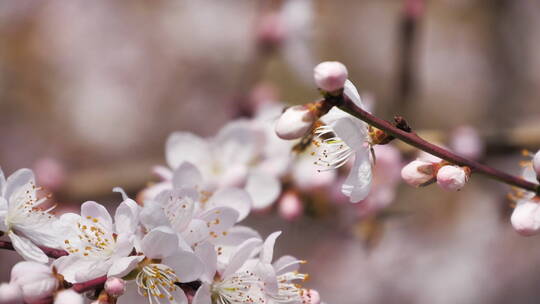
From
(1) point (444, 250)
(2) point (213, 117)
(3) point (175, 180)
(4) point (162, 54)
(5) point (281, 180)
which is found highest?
(3) point (175, 180)

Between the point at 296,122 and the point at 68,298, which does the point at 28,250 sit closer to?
the point at 68,298

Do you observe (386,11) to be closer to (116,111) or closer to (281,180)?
(116,111)

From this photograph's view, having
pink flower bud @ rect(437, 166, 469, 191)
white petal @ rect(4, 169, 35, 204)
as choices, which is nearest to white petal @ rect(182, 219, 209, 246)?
white petal @ rect(4, 169, 35, 204)

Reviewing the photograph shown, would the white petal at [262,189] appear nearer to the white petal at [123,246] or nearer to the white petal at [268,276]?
the white petal at [268,276]

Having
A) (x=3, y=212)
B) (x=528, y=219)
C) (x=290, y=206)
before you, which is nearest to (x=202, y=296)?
(x=3, y=212)

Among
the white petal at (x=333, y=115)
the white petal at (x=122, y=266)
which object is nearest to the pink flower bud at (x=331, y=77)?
the white petal at (x=333, y=115)

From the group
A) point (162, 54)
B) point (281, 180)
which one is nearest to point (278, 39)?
point (281, 180)
